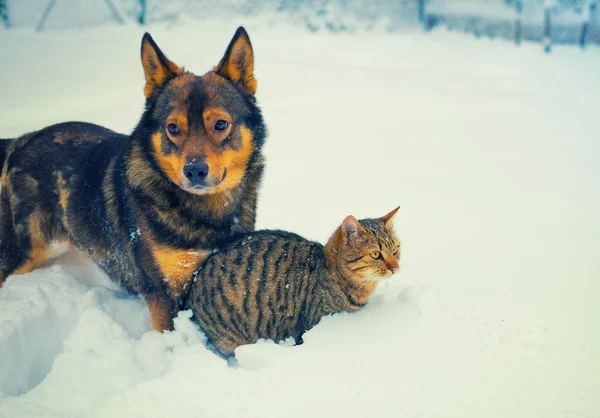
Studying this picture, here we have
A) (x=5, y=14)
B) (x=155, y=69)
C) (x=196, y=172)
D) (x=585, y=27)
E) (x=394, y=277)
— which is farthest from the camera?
(x=585, y=27)

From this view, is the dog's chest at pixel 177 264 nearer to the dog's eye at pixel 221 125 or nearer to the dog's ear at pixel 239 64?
the dog's eye at pixel 221 125

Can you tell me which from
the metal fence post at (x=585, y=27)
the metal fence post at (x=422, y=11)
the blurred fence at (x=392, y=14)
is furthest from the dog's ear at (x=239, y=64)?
the metal fence post at (x=585, y=27)

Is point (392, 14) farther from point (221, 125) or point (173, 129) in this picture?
point (173, 129)

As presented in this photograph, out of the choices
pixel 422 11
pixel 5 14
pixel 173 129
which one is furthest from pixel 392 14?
pixel 173 129

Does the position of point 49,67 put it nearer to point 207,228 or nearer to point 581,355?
point 207,228

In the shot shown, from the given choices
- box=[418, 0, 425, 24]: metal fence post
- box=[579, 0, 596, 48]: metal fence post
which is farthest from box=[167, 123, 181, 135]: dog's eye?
box=[579, 0, 596, 48]: metal fence post

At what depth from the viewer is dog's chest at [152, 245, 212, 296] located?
351 cm

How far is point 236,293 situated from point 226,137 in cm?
104

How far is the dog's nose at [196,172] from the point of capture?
3152 millimetres

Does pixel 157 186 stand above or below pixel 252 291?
above

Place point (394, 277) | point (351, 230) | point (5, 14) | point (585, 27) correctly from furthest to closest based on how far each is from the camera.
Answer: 1. point (585, 27)
2. point (5, 14)
3. point (394, 277)
4. point (351, 230)

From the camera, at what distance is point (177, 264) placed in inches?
139

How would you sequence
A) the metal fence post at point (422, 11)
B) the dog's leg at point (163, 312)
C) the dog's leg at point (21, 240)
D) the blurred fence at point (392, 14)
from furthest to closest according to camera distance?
the metal fence post at point (422, 11)
the blurred fence at point (392, 14)
the dog's leg at point (21, 240)
the dog's leg at point (163, 312)

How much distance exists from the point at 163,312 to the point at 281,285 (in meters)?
0.86
